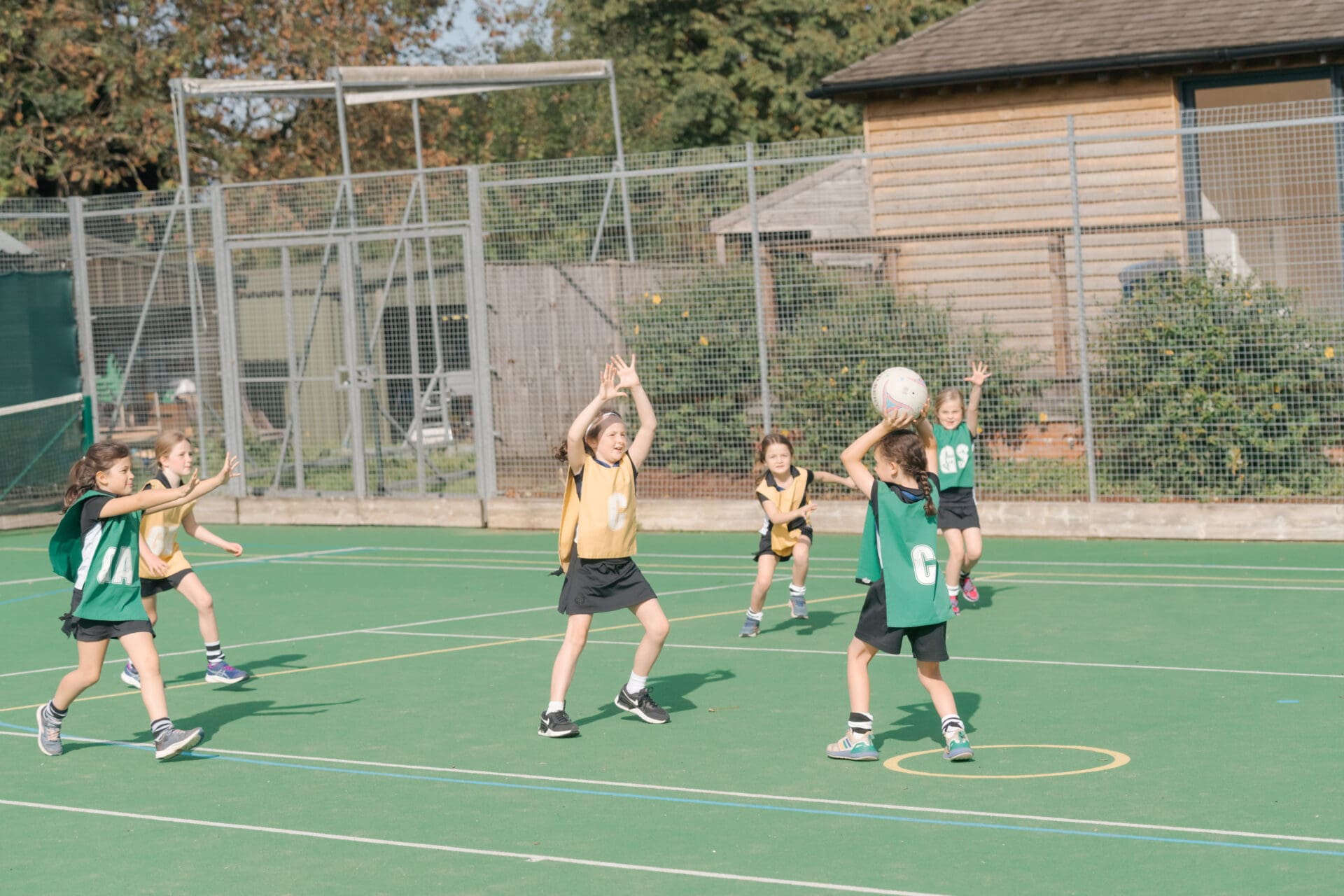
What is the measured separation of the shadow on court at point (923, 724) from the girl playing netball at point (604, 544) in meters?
1.17

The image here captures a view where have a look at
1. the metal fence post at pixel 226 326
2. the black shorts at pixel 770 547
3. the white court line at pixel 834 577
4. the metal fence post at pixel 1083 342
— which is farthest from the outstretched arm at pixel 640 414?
the metal fence post at pixel 226 326

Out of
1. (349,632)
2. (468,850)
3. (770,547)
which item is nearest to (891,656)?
(770,547)

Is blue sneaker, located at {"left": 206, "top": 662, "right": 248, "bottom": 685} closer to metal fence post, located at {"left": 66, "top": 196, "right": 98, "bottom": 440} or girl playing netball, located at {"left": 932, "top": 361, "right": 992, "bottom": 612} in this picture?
girl playing netball, located at {"left": 932, "top": 361, "right": 992, "bottom": 612}

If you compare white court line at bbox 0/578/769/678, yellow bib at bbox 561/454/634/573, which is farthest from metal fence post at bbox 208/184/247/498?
yellow bib at bbox 561/454/634/573

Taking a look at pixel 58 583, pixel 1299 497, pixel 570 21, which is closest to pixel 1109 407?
pixel 1299 497

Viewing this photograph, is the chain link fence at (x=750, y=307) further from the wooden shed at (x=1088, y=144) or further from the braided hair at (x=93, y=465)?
the braided hair at (x=93, y=465)

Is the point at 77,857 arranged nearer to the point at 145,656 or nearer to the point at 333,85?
the point at 145,656

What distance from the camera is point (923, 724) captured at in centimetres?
888

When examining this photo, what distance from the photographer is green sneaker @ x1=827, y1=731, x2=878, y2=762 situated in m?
8.02

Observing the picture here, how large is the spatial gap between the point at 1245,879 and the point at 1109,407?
10711mm

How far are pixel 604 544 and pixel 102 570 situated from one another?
249 centimetres

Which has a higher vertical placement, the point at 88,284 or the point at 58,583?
the point at 88,284

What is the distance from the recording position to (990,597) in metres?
13.2

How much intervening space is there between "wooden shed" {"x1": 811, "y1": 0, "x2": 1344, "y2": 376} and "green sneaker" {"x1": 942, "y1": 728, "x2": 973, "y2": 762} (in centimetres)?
950
